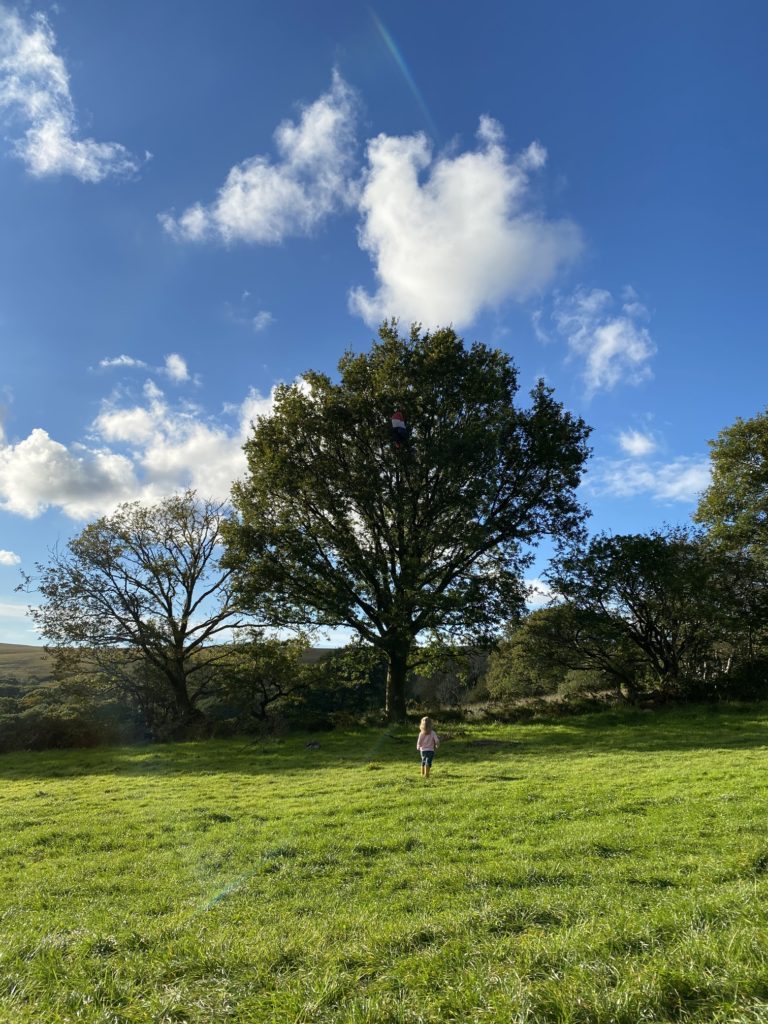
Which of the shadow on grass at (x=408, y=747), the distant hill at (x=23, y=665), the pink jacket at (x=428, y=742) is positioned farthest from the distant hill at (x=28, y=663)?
the pink jacket at (x=428, y=742)

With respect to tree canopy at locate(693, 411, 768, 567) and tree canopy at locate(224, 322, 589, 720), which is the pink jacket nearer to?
tree canopy at locate(224, 322, 589, 720)

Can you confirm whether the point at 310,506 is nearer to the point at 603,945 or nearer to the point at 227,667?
the point at 227,667

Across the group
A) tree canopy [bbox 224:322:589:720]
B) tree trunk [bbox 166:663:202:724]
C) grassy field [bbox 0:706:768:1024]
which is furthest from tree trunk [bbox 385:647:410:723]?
grassy field [bbox 0:706:768:1024]

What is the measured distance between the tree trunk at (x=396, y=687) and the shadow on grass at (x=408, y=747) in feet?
7.74

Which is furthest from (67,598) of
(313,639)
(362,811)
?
(362,811)

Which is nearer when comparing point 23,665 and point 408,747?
point 408,747

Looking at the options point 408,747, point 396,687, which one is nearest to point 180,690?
point 396,687

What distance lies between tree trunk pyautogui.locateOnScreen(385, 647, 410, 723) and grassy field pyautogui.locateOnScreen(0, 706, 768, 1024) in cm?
1577

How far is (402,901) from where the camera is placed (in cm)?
659

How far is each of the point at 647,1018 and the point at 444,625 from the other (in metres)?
26.4

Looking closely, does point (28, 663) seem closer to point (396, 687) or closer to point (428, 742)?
point (396, 687)

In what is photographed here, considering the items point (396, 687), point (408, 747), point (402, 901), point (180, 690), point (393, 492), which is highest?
point (393, 492)

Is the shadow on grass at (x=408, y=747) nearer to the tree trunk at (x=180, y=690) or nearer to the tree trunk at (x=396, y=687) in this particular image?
the tree trunk at (x=396, y=687)

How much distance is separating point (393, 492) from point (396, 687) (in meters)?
12.0
